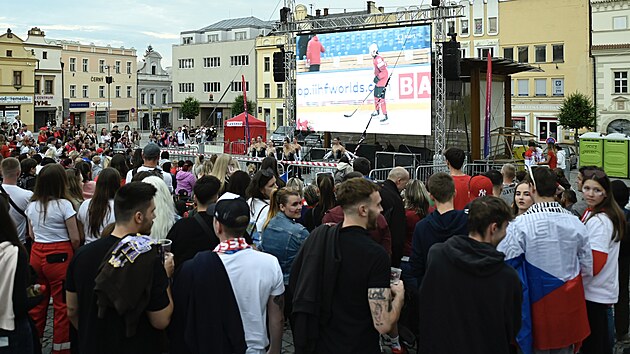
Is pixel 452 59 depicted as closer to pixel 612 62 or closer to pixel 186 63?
pixel 612 62

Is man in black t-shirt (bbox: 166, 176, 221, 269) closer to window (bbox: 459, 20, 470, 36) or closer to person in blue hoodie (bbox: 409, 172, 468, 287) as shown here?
person in blue hoodie (bbox: 409, 172, 468, 287)

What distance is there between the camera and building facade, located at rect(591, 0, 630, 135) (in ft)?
135

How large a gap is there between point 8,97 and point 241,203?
5645 centimetres

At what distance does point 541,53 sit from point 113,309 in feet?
161

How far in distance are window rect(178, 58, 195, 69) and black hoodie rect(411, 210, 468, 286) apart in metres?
69.5

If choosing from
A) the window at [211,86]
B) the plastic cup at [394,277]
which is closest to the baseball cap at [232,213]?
the plastic cup at [394,277]

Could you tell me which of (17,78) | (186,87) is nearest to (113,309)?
(17,78)

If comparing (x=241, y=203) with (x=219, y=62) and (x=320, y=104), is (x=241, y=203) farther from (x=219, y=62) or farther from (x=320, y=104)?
(x=219, y=62)

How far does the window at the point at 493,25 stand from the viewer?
49469 millimetres

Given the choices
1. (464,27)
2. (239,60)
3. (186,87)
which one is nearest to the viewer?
(464,27)

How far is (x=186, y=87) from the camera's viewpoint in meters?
71.6

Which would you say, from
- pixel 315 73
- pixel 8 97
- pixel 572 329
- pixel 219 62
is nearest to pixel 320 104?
pixel 315 73

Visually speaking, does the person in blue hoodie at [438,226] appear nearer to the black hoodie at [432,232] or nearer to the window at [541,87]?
the black hoodie at [432,232]

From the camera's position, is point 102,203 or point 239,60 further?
point 239,60
